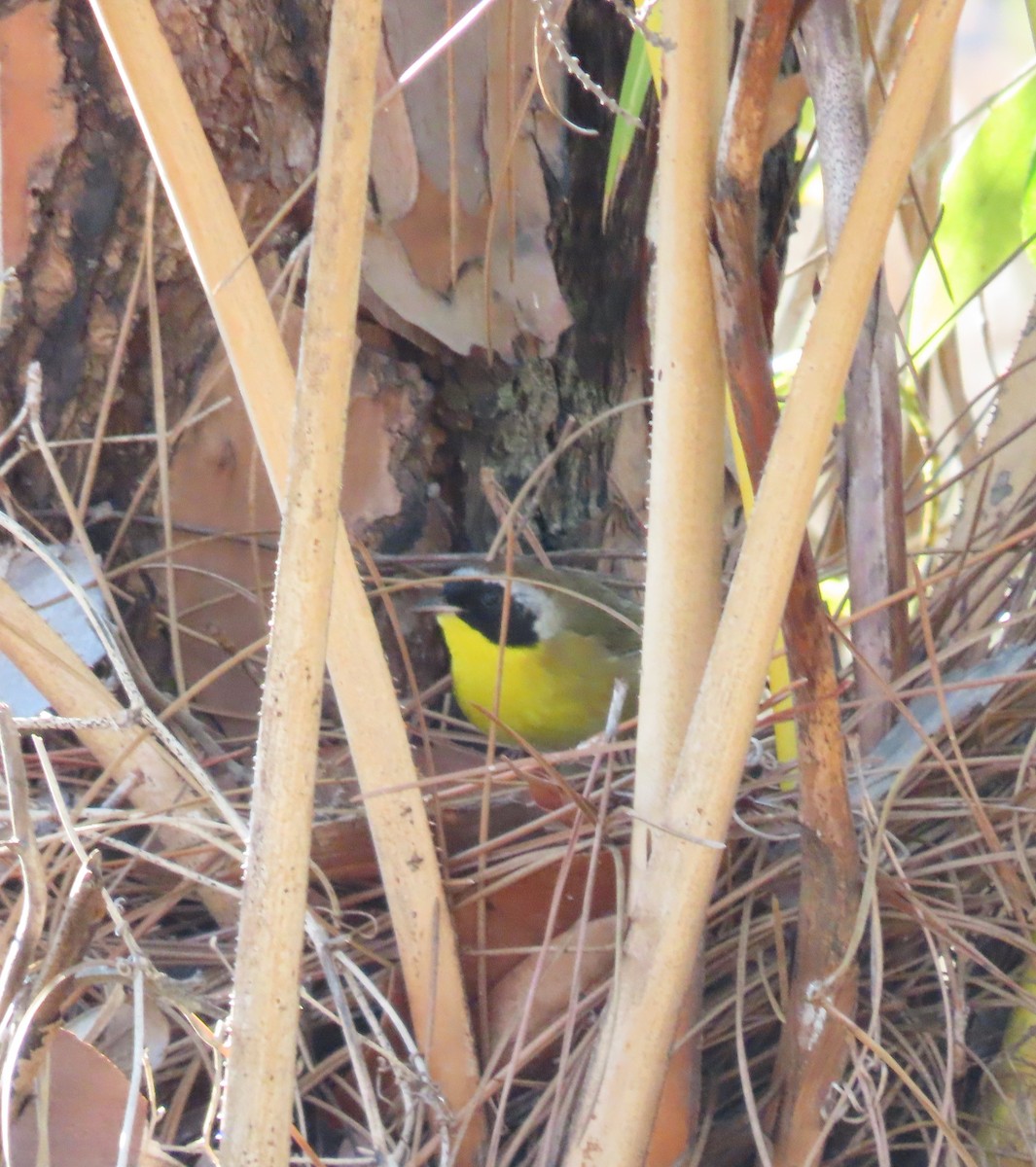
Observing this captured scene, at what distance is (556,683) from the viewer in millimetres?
1673

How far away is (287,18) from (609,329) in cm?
45

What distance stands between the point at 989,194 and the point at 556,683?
80 centimetres

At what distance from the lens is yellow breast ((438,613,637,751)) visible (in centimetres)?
161

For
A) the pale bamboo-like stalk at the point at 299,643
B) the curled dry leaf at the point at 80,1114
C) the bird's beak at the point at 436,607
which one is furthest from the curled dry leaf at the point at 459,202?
the curled dry leaf at the point at 80,1114

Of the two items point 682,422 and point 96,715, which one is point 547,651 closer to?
point 96,715

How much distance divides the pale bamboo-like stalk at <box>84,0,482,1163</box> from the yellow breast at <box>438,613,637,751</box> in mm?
772

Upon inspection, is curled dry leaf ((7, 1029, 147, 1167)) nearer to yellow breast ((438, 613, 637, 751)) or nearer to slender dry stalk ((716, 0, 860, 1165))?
slender dry stalk ((716, 0, 860, 1165))

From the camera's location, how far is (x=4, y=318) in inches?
42.1

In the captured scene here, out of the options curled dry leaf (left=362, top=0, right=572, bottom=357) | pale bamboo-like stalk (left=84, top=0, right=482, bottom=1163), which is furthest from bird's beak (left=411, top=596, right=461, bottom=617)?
pale bamboo-like stalk (left=84, top=0, right=482, bottom=1163)

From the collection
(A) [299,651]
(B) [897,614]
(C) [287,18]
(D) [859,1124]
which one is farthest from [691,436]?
(C) [287,18]

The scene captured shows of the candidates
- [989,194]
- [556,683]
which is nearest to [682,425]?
[989,194]

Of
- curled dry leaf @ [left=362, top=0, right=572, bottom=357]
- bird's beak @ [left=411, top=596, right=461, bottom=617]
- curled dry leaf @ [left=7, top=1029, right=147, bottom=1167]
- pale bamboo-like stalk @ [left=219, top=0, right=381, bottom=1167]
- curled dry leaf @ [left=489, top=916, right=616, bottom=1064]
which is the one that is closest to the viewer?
pale bamboo-like stalk @ [left=219, top=0, right=381, bottom=1167]

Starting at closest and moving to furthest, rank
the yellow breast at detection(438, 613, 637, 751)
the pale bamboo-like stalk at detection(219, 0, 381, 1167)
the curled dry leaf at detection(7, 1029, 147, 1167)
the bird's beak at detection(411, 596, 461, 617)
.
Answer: the pale bamboo-like stalk at detection(219, 0, 381, 1167) → the curled dry leaf at detection(7, 1029, 147, 1167) → the bird's beak at detection(411, 596, 461, 617) → the yellow breast at detection(438, 613, 637, 751)

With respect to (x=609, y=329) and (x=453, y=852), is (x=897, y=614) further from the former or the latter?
(x=609, y=329)
